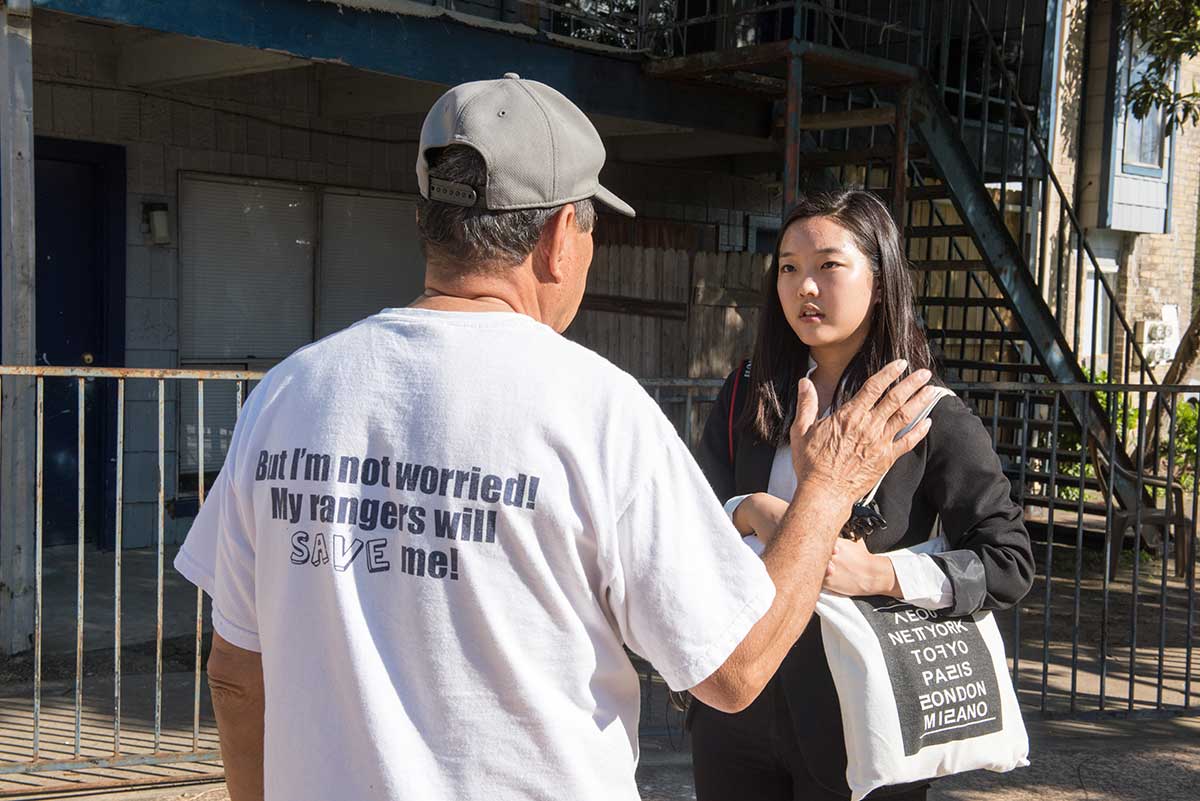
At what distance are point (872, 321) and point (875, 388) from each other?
48 cm

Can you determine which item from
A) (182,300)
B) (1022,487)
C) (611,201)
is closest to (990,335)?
(1022,487)

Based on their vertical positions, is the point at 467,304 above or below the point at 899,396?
above

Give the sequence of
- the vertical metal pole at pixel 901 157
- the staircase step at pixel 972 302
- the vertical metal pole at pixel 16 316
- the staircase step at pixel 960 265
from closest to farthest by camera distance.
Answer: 1. the vertical metal pole at pixel 16 316
2. the vertical metal pole at pixel 901 157
3. the staircase step at pixel 960 265
4. the staircase step at pixel 972 302

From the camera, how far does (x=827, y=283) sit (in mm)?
2537

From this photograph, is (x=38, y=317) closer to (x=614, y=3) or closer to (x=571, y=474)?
(x=614, y=3)

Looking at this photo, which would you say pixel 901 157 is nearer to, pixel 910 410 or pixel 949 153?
pixel 949 153

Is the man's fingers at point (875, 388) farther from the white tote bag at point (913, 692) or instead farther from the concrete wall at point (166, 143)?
the concrete wall at point (166, 143)

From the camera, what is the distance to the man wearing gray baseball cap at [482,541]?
1442 millimetres

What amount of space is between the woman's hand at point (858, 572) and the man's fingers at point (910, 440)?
23 cm

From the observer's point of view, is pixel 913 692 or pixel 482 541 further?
pixel 913 692

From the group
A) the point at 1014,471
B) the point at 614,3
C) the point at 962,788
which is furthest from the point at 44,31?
the point at 1014,471

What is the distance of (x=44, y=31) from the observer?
784 centimetres

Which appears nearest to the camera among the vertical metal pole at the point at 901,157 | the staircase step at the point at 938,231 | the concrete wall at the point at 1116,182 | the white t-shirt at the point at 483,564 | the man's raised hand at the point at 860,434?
the white t-shirt at the point at 483,564

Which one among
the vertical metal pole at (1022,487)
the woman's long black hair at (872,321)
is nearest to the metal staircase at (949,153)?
the vertical metal pole at (1022,487)
